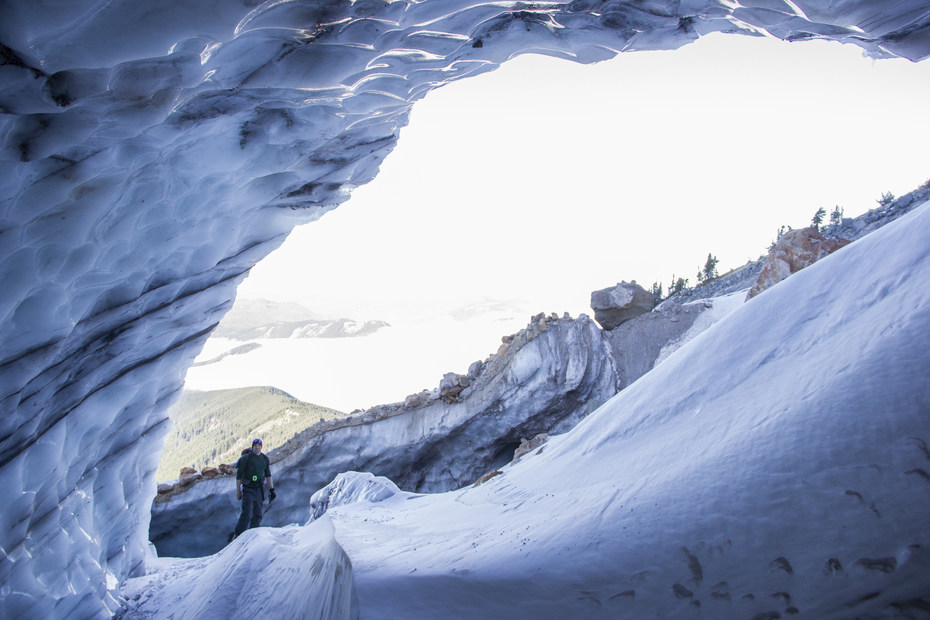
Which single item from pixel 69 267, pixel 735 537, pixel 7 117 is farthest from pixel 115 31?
pixel 735 537

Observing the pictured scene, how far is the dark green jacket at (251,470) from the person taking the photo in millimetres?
6703

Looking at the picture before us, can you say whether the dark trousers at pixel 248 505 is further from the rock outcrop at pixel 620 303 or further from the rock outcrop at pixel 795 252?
the rock outcrop at pixel 620 303

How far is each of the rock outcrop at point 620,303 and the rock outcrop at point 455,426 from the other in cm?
307

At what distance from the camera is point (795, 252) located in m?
9.21

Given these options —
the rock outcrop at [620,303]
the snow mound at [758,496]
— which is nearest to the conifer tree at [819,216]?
the rock outcrop at [620,303]

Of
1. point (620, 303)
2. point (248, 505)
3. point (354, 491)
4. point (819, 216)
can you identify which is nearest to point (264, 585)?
point (248, 505)

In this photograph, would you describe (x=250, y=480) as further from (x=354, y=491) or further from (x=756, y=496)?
(x=756, y=496)

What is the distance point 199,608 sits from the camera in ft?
12.7

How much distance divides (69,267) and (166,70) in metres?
1.43

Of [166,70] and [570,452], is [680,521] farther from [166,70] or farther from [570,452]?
[166,70]

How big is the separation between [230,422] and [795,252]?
129 feet

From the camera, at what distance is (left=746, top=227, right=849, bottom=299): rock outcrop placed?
29.5 ft

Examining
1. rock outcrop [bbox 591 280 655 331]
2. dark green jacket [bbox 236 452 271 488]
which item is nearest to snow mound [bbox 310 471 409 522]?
dark green jacket [bbox 236 452 271 488]

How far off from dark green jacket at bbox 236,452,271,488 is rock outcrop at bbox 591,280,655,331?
1185 cm
